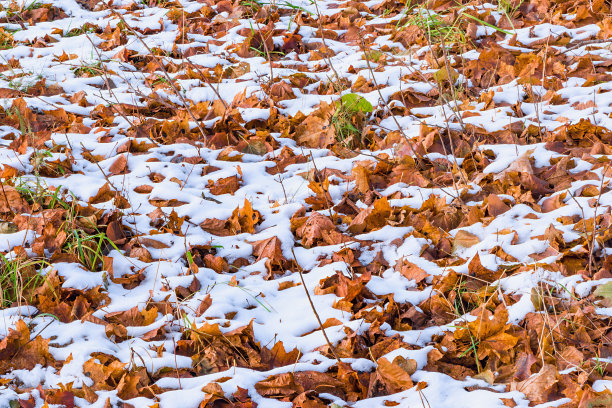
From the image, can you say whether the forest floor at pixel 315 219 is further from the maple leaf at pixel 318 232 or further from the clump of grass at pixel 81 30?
the clump of grass at pixel 81 30

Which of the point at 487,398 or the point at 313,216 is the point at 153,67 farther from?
the point at 487,398

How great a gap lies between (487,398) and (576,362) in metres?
0.36

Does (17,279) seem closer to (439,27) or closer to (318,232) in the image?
(318,232)

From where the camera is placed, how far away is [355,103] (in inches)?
143

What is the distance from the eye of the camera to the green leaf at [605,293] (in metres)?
2.19

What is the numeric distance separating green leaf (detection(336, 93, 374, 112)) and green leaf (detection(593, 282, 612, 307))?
1.89 m

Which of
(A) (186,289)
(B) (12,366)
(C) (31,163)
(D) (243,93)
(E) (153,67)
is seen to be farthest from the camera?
(E) (153,67)

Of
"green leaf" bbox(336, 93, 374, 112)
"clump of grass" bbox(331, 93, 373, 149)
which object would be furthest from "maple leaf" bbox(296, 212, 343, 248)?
"green leaf" bbox(336, 93, 374, 112)

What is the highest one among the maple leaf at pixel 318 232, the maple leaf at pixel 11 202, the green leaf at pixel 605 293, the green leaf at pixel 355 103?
the green leaf at pixel 355 103

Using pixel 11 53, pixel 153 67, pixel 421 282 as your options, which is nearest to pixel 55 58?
pixel 11 53

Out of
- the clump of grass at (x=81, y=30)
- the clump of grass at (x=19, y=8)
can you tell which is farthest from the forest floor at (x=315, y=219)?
the clump of grass at (x=19, y=8)

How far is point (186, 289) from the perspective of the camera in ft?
8.09

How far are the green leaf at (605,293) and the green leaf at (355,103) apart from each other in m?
1.89

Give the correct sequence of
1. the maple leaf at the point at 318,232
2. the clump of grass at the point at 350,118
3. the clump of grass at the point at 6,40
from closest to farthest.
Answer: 1. the maple leaf at the point at 318,232
2. the clump of grass at the point at 350,118
3. the clump of grass at the point at 6,40
